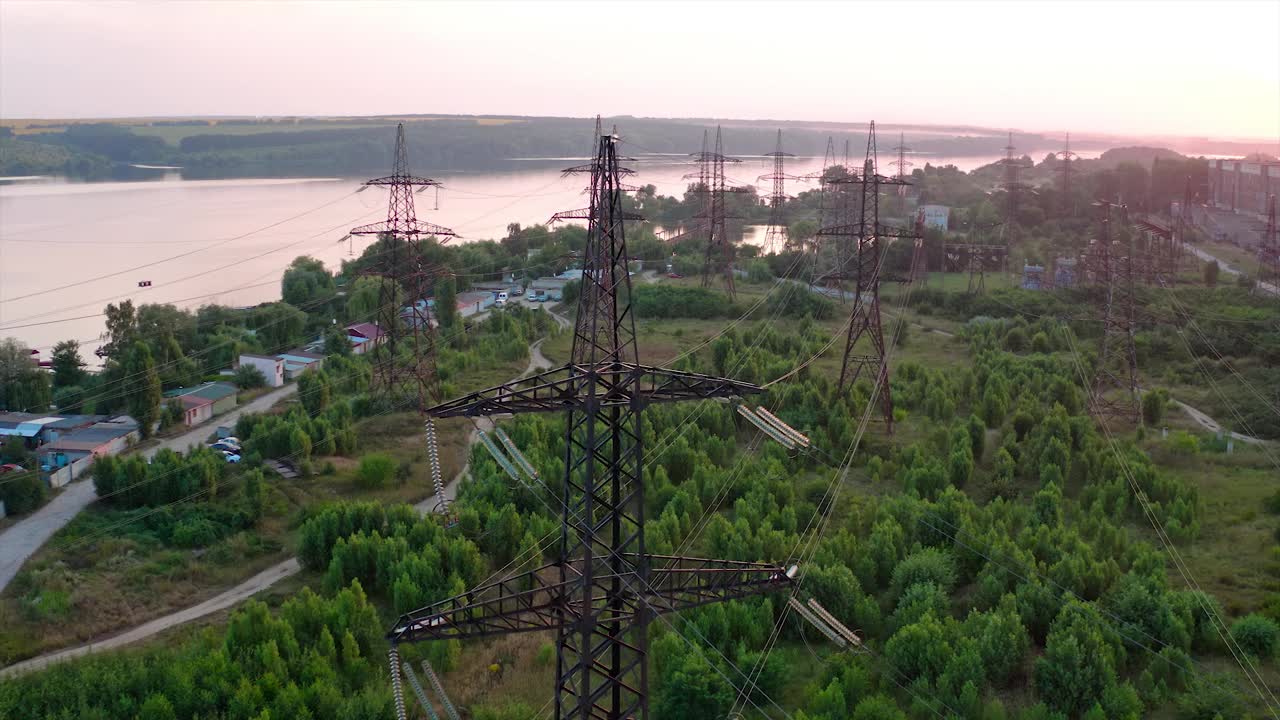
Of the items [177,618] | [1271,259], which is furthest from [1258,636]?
[1271,259]

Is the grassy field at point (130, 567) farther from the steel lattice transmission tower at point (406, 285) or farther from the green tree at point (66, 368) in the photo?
the green tree at point (66, 368)

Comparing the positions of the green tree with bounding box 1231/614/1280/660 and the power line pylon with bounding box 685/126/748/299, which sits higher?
the power line pylon with bounding box 685/126/748/299

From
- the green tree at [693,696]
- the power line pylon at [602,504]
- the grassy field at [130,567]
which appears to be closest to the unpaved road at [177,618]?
the grassy field at [130,567]

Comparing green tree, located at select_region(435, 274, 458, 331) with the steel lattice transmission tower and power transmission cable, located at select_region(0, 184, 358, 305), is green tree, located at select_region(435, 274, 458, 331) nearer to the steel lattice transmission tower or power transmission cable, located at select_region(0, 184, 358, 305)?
the steel lattice transmission tower

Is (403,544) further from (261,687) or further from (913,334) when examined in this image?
(913,334)

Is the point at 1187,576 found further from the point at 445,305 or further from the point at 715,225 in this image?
the point at 715,225

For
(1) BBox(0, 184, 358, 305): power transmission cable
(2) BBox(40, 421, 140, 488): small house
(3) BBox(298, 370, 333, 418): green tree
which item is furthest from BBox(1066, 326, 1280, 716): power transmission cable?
(1) BBox(0, 184, 358, 305): power transmission cable

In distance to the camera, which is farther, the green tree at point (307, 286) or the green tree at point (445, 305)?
the green tree at point (307, 286)
